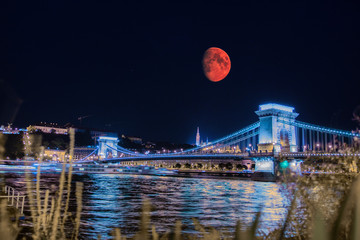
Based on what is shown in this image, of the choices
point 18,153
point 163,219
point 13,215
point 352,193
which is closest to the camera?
point 352,193

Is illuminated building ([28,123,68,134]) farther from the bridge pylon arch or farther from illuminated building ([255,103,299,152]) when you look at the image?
illuminated building ([255,103,299,152])

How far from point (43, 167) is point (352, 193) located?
71.8 m

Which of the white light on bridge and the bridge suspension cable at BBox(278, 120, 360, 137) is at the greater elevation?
the white light on bridge

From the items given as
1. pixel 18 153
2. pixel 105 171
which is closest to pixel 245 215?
pixel 105 171

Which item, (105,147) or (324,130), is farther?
(105,147)

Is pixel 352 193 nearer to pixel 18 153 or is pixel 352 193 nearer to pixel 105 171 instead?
pixel 105 171

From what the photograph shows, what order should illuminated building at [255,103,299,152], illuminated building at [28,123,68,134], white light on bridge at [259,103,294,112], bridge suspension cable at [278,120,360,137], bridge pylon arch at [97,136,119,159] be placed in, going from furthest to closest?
1. illuminated building at [28,123,68,134]
2. bridge pylon arch at [97,136,119,159]
3. white light on bridge at [259,103,294,112]
4. illuminated building at [255,103,299,152]
5. bridge suspension cable at [278,120,360,137]

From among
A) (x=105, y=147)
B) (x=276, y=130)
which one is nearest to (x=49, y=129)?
(x=105, y=147)

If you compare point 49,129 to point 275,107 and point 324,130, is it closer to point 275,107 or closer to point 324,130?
point 275,107

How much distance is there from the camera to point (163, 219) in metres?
13.4

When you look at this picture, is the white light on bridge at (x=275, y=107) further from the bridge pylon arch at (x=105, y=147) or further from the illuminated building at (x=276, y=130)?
the bridge pylon arch at (x=105, y=147)

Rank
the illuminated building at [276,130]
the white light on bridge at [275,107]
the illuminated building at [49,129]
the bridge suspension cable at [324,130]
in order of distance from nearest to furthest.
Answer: the bridge suspension cable at [324,130] < the illuminated building at [276,130] < the white light on bridge at [275,107] < the illuminated building at [49,129]

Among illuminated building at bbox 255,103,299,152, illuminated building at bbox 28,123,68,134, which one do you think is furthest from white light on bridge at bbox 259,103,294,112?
illuminated building at bbox 28,123,68,134

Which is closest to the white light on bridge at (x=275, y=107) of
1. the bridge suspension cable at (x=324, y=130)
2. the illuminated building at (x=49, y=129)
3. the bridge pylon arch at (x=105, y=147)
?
the bridge suspension cable at (x=324, y=130)
